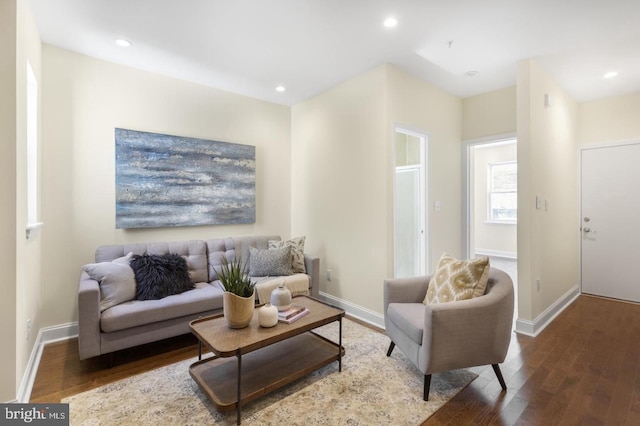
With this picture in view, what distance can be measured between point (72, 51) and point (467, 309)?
161 inches

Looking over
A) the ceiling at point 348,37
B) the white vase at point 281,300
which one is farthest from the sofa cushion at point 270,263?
the ceiling at point 348,37

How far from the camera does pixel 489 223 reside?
22.5 feet

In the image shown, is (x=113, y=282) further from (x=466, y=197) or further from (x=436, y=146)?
(x=466, y=197)

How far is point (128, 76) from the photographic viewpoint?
10.4ft

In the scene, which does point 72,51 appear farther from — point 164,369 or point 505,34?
point 505,34

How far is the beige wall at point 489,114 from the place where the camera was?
3744mm

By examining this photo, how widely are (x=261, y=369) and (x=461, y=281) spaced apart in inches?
62.0

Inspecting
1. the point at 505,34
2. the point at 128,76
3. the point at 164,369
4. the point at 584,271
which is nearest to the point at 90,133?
the point at 128,76

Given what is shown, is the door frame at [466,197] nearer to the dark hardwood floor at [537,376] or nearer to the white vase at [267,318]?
the dark hardwood floor at [537,376]

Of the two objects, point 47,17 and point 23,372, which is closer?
point 23,372

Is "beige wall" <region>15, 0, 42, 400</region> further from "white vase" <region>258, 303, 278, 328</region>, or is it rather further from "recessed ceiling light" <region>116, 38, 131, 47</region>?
"white vase" <region>258, 303, 278, 328</region>

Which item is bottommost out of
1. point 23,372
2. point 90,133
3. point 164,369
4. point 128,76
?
point 164,369

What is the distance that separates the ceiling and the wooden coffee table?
7.67ft

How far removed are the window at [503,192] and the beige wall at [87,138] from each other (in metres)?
6.12
